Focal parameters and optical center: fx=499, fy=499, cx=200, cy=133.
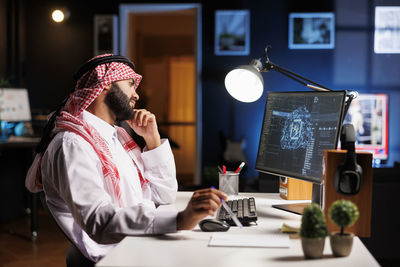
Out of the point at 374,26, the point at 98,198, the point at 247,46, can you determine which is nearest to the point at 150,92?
the point at 247,46

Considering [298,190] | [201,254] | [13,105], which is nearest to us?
[201,254]

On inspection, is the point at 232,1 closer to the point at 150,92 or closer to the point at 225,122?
the point at 225,122

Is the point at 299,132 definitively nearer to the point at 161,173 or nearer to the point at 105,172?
the point at 161,173

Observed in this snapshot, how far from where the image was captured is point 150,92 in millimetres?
8695

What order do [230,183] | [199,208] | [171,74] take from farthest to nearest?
[171,74] < [230,183] < [199,208]

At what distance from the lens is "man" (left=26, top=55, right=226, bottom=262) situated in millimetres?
1484

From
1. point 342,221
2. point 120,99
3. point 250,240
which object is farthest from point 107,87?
point 342,221

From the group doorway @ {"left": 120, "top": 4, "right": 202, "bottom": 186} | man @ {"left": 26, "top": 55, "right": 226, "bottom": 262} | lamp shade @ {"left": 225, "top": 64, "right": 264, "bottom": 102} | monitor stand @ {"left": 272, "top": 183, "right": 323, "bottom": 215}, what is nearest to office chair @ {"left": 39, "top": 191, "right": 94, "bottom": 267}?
man @ {"left": 26, "top": 55, "right": 226, "bottom": 262}

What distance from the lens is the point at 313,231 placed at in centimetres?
124

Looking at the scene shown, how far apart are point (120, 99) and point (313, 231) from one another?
3.37ft

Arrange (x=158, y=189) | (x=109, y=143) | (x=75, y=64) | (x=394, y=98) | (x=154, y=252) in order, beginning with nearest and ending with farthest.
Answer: (x=154, y=252)
(x=109, y=143)
(x=158, y=189)
(x=394, y=98)
(x=75, y=64)

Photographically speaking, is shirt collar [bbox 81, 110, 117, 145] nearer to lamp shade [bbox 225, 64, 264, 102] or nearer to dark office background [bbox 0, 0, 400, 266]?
lamp shade [bbox 225, 64, 264, 102]

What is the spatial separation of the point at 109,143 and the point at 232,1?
439 centimetres

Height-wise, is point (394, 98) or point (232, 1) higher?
point (232, 1)
